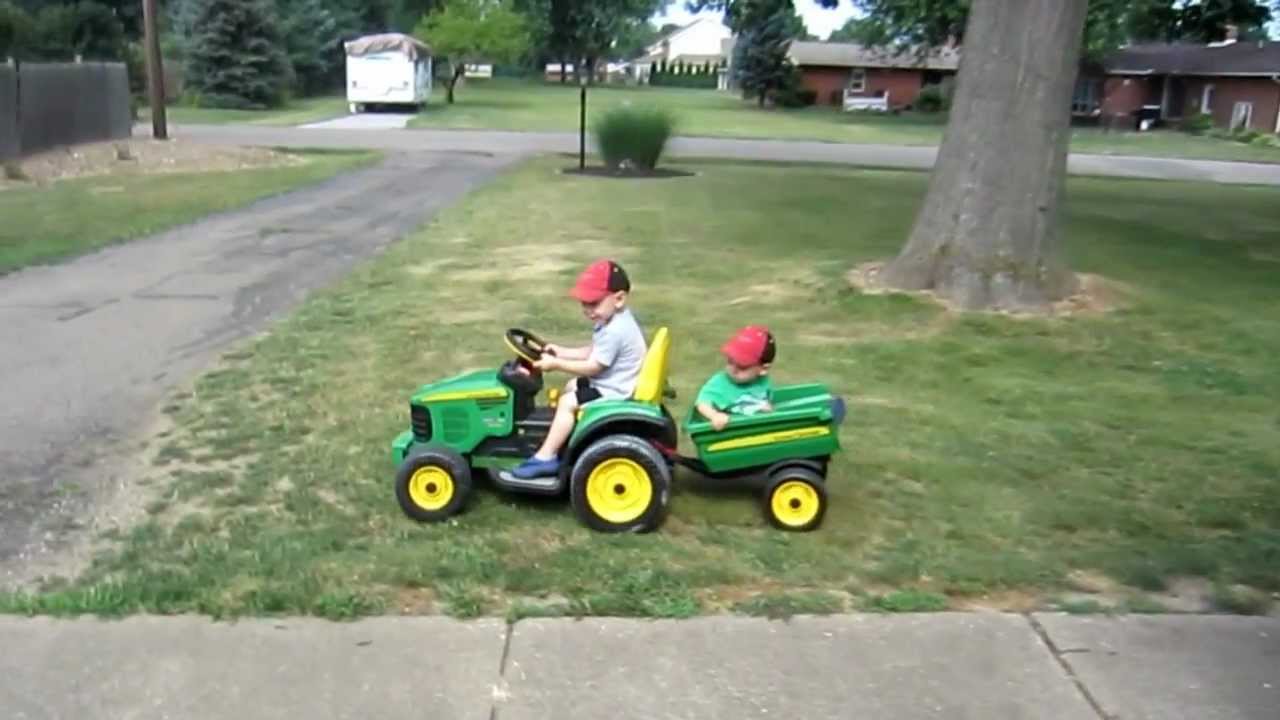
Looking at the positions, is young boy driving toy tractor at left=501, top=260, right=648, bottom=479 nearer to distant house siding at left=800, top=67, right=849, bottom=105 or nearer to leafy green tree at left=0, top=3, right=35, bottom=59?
leafy green tree at left=0, top=3, right=35, bottom=59

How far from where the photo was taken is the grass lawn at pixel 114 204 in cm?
1333

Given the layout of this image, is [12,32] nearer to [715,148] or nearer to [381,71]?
[381,71]

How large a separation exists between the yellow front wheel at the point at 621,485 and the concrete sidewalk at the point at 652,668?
0.85 m

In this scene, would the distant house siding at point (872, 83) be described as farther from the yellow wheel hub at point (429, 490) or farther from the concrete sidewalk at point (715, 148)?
the yellow wheel hub at point (429, 490)

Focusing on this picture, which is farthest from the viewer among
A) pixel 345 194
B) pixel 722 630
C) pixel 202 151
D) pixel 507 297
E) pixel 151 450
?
pixel 202 151

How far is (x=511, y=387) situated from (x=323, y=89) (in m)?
62.3

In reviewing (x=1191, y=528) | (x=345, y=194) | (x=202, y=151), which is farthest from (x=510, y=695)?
(x=202, y=151)

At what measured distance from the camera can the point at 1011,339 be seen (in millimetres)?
8906

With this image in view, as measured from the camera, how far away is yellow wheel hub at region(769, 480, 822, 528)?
495cm

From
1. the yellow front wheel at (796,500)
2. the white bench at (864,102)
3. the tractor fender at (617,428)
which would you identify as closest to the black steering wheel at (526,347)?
the tractor fender at (617,428)

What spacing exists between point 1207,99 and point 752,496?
206ft

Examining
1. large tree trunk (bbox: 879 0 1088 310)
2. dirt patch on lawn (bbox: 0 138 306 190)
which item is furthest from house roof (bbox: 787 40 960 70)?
large tree trunk (bbox: 879 0 1088 310)

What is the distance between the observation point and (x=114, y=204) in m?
17.0

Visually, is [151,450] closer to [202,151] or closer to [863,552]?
[863,552]
